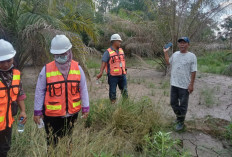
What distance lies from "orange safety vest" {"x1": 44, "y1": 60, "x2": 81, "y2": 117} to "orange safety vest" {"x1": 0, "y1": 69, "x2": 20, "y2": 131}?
1.05 feet

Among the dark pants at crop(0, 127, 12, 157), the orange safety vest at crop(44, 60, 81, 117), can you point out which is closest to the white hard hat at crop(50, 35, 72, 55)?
the orange safety vest at crop(44, 60, 81, 117)

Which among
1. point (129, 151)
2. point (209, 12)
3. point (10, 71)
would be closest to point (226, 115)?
point (129, 151)

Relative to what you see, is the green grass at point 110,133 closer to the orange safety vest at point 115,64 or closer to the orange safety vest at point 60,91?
the orange safety vest at point 60,91

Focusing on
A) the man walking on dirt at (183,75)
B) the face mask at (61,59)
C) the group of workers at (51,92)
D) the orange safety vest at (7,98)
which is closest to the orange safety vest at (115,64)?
the man walking on dirt at (183,75)

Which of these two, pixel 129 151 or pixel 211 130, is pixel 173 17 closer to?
pixel 211 130

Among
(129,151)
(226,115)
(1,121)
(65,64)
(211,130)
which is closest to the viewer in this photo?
(1,121)

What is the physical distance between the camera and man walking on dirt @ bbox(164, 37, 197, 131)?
11.5 feet

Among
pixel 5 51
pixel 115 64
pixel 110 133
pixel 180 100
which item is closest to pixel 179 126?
pixel 180 100

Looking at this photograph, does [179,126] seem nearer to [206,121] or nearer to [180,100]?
[180,100]

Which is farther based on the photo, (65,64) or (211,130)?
(211,130)

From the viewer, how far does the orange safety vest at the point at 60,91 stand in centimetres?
226

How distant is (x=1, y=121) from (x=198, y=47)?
26.1ft

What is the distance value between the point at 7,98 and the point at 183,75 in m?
2.64

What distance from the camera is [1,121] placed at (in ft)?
7.04
